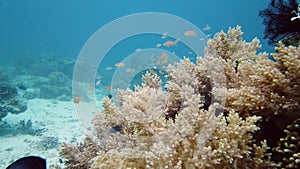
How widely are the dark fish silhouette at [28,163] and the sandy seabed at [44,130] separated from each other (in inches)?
165

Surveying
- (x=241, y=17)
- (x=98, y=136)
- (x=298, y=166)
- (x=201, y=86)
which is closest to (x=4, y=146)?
(x=98, y=136)

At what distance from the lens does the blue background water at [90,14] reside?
115125 mm

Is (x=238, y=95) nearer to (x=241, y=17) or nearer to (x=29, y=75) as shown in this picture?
(x=29, y=75)

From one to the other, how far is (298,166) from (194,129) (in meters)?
0.68

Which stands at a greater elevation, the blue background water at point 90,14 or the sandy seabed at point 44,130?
the blue background water at point 90,14

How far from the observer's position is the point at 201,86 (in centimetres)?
233

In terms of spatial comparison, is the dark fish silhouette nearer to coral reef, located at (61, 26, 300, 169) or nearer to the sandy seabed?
coral reef, located at (61, 26, 300, 169)

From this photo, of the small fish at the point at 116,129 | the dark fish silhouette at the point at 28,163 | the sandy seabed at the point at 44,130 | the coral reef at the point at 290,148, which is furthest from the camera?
the sandy seabed at the point at 44,130

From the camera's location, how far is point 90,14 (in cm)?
17988

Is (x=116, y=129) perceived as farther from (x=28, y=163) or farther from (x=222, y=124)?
(x=222, y=124)

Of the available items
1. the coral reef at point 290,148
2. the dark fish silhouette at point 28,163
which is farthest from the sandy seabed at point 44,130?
the coral reef at point 290,148

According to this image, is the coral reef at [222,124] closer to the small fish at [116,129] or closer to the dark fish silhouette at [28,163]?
the small fish at [116,129]

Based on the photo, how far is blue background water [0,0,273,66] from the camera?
115 m

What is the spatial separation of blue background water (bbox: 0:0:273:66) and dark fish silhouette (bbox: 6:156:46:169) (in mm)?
109299
